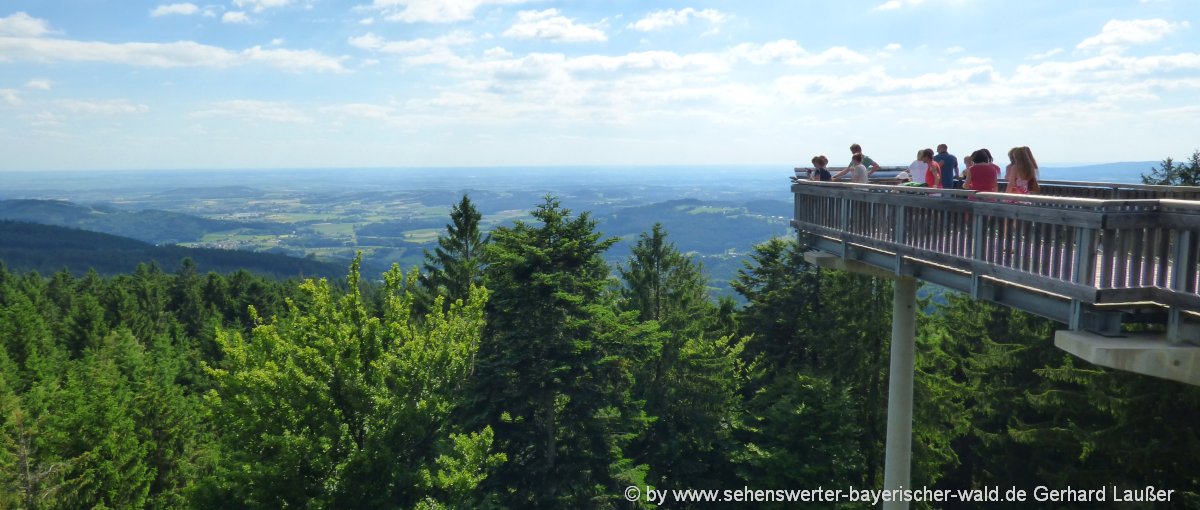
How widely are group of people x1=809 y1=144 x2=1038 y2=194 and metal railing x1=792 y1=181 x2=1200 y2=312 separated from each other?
1018mm

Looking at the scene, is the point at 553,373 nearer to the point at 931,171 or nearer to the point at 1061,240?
the point at 931,171

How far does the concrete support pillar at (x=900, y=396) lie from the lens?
1109 centimetres

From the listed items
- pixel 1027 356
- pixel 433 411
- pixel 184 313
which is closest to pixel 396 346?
pixel 433 411

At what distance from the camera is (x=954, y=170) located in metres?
11.7

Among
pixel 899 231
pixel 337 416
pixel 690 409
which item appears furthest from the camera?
pixel 690 409

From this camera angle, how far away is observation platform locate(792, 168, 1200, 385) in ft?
18.3

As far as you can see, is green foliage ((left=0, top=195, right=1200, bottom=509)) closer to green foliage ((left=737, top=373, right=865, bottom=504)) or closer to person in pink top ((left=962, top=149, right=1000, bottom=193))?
green foliage ((left=737, top=373, right=865, bottom=504))

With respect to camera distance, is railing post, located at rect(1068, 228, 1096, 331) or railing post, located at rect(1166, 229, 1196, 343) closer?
railing post, located at rect(1166, 229, 1196, 343)

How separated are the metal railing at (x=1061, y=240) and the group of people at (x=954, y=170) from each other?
1.02 m

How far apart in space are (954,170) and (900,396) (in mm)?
3808

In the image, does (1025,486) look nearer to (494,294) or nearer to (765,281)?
(765,281)

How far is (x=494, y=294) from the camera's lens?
59.7ft

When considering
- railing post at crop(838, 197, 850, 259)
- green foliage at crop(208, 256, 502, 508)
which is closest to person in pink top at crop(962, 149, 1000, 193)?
railing post at crop(838, 197, 850, 259)

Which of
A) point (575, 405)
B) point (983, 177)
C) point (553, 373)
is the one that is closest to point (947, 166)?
point (983, 177)
